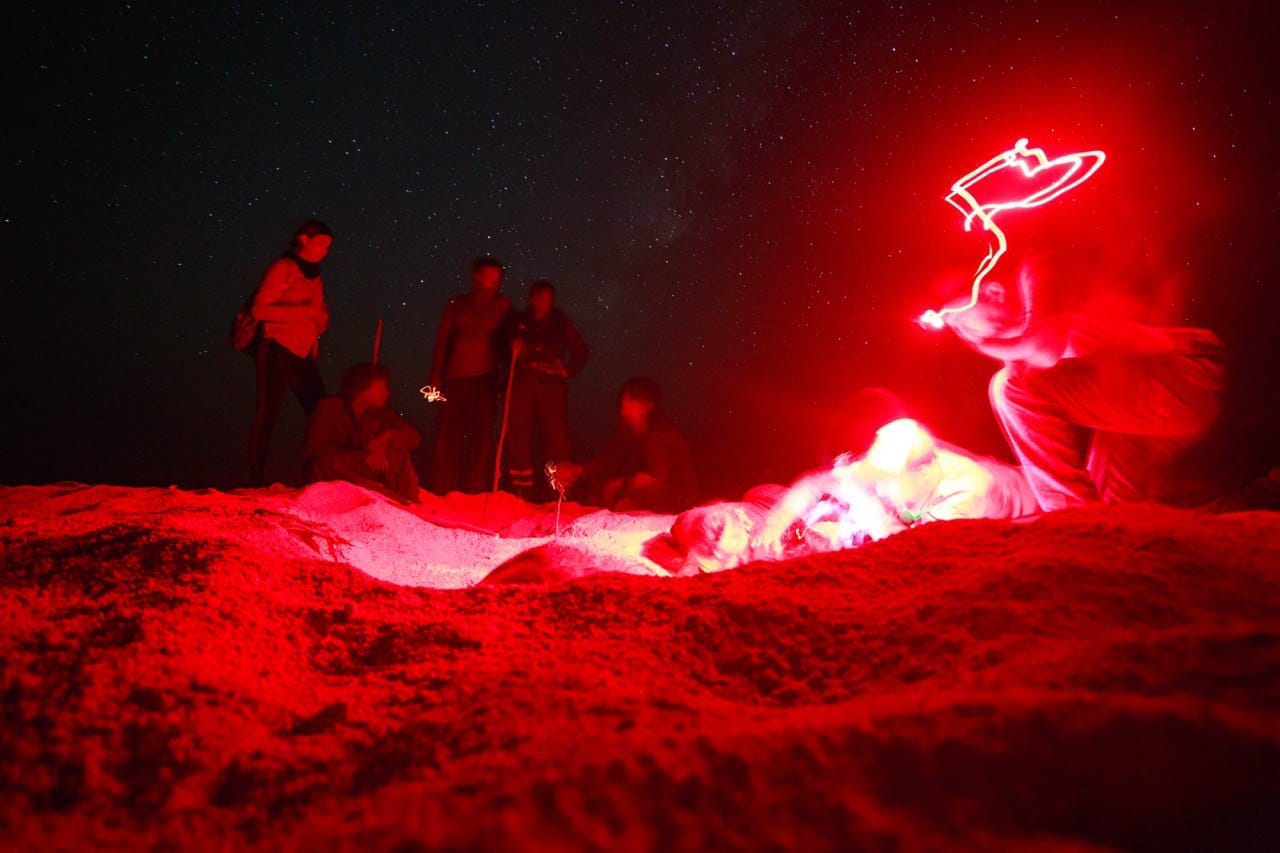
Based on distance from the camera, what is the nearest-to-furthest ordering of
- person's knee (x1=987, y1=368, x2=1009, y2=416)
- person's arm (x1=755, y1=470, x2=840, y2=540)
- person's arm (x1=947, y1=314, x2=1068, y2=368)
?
person's arm (x1=947, y1=314, x2=1068, y2=368) < person's arm (x1=755, y1=470, x2=840, y2=540) < person's knee (x1=987, y1=368, x2=1009, y2=416)

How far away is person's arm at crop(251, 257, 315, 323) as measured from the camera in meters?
5.16

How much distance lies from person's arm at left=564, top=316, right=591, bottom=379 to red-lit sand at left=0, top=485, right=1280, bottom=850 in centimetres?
410

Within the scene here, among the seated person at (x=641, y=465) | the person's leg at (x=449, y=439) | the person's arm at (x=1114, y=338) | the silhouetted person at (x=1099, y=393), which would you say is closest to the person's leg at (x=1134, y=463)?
the silhouetted person at (x=1099, y=393)

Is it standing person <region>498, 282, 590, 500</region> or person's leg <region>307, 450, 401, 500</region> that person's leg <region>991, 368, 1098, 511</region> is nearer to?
standing person <region>498, 282, 590, 500</region>

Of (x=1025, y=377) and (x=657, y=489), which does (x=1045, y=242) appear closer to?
(x=1025, y=377)

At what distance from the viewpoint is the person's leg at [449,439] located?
6.24 metres

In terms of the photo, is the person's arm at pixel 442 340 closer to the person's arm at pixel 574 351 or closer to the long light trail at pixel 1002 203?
the person's arm at pixel 574 351

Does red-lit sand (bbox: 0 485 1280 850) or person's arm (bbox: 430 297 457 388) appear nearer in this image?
red-lit sand (bbox: 0 485 1280 850)

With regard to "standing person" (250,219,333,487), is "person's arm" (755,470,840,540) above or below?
below

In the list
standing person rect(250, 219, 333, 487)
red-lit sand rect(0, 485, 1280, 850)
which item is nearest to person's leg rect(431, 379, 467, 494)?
A: standing person rect(250, 219, 333, 487)

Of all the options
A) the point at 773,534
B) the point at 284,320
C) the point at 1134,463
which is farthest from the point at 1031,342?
the point at 284,320

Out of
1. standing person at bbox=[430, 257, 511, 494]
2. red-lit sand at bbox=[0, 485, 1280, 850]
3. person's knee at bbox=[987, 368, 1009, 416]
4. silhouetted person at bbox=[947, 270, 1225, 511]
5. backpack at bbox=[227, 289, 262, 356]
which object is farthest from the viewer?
standing person at bbox=[430, 257, 511, 494]

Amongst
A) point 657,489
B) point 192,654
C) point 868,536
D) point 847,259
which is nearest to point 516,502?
point 657,489

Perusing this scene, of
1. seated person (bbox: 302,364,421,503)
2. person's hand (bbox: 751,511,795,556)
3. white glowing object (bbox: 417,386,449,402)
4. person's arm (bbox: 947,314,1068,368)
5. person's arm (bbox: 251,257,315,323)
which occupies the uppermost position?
person's arm (bbox: 251,257,315,323)
